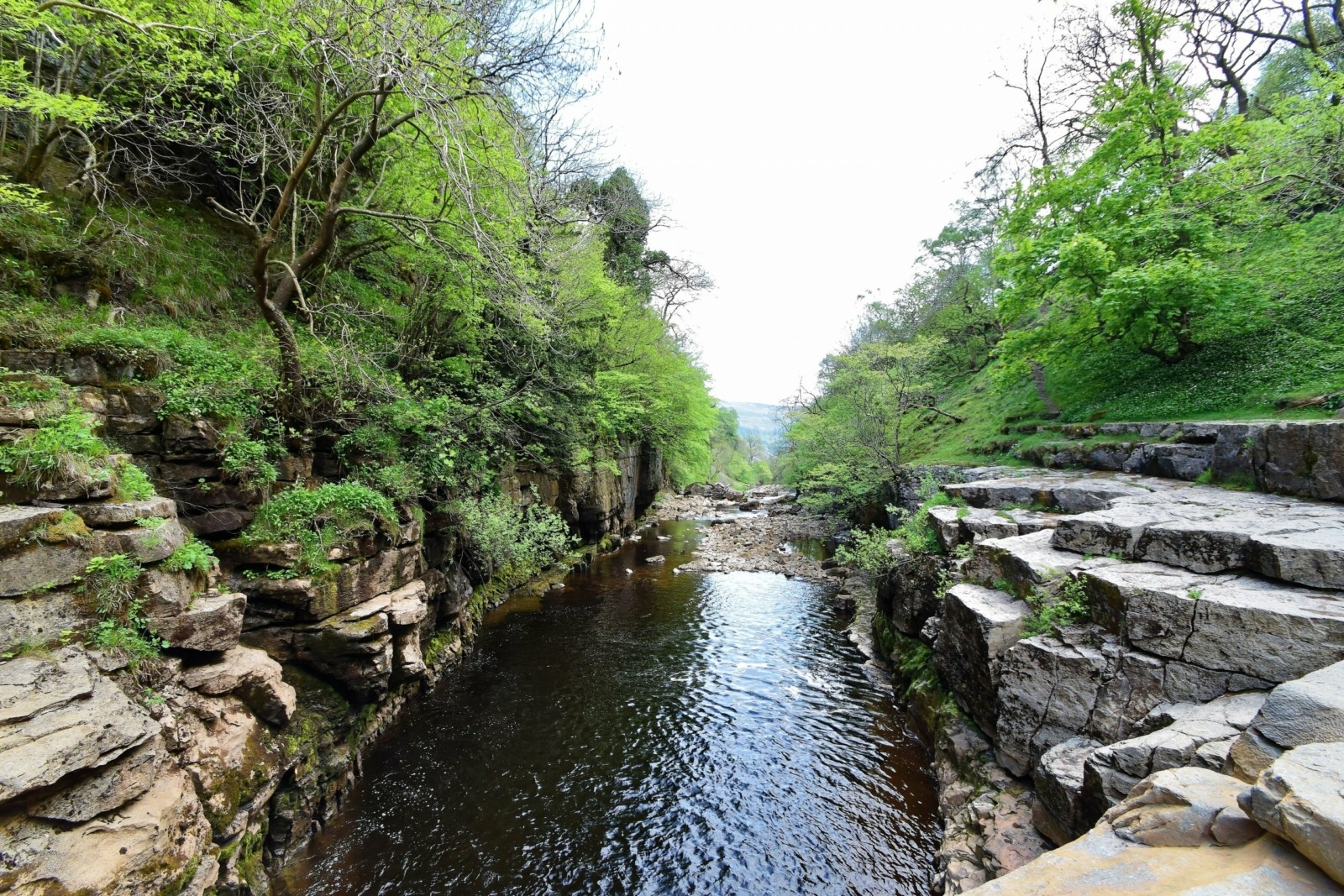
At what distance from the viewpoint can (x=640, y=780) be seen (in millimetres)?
7875

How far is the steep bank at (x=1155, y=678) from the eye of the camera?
2.63 metres

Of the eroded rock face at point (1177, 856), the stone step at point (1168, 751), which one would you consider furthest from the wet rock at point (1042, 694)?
the eroded rock face at point (1177, 856)

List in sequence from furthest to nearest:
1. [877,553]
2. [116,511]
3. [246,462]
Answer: [877,553] < [246,462] < [116,511]

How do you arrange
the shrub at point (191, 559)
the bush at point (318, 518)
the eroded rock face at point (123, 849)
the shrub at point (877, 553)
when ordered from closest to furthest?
the eroded rock face at point (123, 849)
the shrub at point (191, 559)
the bush at point (318, 518)
the shrub at point (877, 553)

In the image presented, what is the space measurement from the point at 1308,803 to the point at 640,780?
25.4 ft

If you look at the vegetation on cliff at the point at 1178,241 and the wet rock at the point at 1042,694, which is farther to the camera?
the vegetation on cliff at the point at 1178,241

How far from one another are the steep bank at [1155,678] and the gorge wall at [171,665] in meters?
6.69

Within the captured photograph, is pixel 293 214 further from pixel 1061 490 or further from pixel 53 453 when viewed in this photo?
pixel 1061 490

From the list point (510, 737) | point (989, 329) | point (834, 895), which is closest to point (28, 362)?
point (510, 737)

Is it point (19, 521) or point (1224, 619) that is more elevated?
point (19, 521)

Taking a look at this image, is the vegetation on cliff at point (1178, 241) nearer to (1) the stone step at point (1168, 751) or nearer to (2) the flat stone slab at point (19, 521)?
(1) the stone step at point (1168, 751)

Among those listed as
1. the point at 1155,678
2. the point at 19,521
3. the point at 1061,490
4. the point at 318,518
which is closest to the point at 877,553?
the point at 1061,490

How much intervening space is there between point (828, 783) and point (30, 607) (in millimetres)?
10110

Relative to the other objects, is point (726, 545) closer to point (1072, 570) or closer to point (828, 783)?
point (828, 783)
